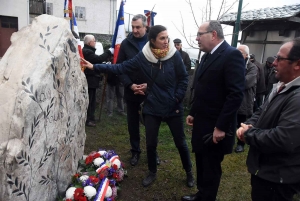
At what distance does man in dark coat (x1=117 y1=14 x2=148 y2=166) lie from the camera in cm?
359

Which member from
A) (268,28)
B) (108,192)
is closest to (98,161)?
(108,192)

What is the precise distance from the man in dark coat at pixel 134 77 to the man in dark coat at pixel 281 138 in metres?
1.91

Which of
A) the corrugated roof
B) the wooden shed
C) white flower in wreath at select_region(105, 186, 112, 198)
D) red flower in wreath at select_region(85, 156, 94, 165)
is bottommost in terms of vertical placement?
white flower in wreath at select_region(105, 186, 112, 198)

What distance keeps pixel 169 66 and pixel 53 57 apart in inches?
53.8

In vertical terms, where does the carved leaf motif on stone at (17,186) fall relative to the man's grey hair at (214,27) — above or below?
below

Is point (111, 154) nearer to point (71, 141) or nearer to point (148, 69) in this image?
point (71, 141)

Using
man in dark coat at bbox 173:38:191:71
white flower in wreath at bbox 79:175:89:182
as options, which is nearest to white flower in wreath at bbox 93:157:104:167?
white flower in wreath at bbox 79:175:89:182

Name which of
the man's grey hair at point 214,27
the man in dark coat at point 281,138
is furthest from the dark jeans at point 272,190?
the man's grey hair at point 214,27

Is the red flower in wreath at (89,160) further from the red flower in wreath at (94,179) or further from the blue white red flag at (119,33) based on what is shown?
the blue white red flag at (119,33)

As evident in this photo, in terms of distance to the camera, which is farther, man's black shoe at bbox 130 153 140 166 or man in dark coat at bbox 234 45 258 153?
man in dark coat at bbox 234 45 258 153

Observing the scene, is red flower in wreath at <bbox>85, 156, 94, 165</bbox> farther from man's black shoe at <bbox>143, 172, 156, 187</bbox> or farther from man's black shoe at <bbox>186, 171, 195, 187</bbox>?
man's black shoe at <bbox>186, 171, 195, 187</bbox>

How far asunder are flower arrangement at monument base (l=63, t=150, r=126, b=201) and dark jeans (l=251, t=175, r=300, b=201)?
1.59 meters

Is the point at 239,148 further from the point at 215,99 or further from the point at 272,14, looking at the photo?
the point at 272,14

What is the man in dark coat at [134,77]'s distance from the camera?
Answer: 3.59m
